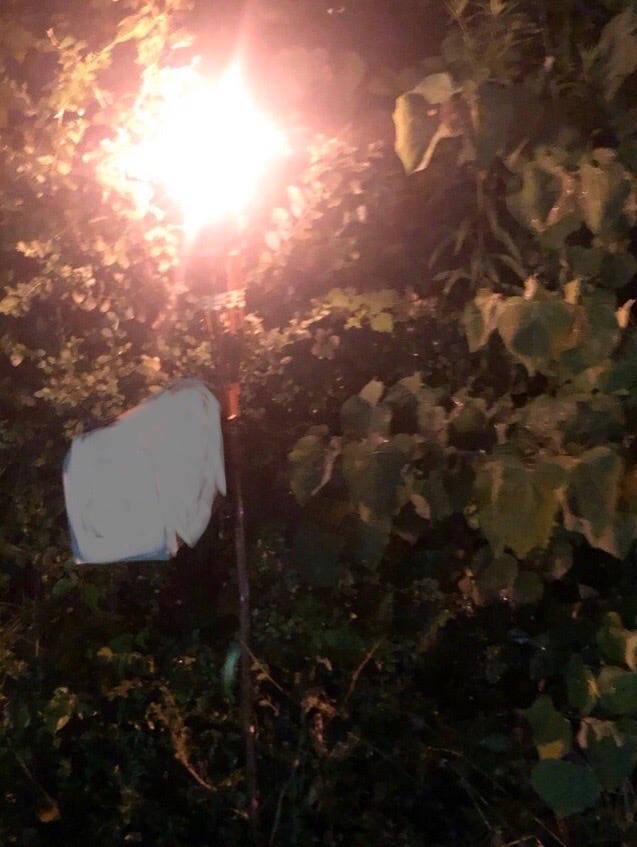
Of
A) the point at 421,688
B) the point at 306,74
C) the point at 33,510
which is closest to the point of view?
the point at 306,74

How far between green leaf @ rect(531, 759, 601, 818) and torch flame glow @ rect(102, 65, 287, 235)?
105 cm

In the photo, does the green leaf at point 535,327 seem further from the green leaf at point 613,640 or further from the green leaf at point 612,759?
the green leaf at point 612,759

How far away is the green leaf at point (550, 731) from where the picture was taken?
1.42 m

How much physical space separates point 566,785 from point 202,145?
119 centimetres

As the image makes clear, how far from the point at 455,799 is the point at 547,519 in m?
0.92

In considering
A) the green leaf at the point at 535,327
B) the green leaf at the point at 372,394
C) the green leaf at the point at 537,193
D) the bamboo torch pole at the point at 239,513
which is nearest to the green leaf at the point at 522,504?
the green leaf at the point at 535,327

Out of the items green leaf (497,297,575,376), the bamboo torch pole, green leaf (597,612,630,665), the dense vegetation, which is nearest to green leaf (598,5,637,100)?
the dense vegetation

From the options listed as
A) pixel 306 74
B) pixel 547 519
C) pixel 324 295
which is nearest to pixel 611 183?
pixel 547 519

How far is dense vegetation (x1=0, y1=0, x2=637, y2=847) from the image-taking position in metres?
1.45

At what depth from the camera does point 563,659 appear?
1659mm

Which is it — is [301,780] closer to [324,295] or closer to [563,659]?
[563,659]

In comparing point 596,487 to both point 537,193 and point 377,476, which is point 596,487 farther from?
point 537,193

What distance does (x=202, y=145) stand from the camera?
149 cm

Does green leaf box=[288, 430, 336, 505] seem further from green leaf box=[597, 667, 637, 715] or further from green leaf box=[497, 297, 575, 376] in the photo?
green leaf box=[597, 667, 637, 715]
